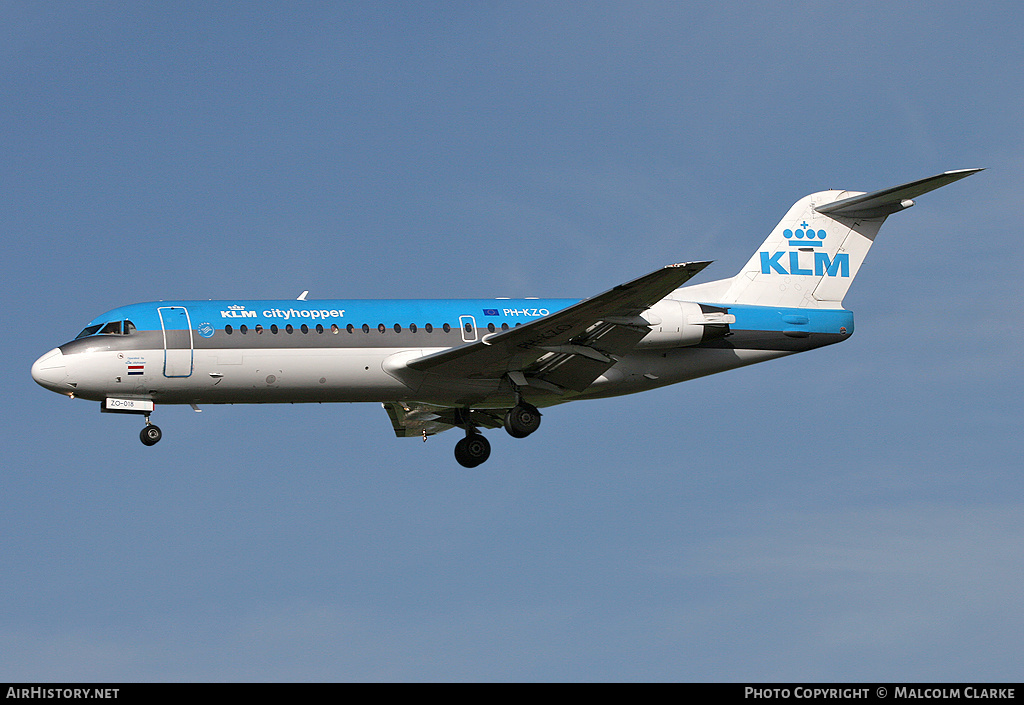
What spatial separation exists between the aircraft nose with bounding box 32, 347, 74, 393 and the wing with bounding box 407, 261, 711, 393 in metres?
7.81

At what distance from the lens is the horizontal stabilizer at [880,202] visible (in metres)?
32.1

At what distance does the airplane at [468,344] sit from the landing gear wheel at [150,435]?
0.09ft

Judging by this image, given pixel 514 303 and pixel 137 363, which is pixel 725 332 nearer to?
pixel 514 303

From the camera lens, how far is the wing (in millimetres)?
28155

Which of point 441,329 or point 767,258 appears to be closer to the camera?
point 441,329

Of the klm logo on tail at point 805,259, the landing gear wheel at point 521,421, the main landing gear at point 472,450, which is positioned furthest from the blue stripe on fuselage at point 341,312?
the klm logo on tail at point 805,259

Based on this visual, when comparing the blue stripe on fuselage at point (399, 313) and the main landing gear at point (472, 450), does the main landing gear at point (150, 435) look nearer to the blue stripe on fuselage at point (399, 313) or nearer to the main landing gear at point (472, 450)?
the blue stripe on fuselage at point (399, 313)

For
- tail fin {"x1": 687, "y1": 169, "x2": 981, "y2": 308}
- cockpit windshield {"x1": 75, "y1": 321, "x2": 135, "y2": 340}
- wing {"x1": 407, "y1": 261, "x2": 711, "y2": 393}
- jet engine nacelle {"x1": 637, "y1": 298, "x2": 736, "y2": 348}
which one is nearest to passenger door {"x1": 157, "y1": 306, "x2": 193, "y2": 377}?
cockpit windshield {"x1": 75, "y1": 321, "x2": 135, "y2": 340}

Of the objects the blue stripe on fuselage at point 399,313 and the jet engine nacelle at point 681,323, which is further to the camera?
the jet engine nacelle at point 681,323

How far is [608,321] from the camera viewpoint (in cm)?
2936

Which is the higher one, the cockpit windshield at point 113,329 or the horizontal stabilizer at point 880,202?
the horizontal stabilizer at point 880,202

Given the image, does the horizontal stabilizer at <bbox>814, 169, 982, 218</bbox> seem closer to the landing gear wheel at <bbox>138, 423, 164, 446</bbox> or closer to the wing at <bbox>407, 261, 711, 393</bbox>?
the wing at <bbox>407, 261, 711, 393</bbox>
